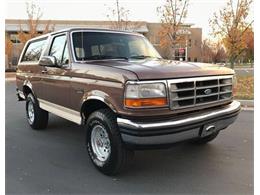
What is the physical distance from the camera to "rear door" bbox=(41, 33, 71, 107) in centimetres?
503

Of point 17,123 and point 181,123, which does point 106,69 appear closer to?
point 181,123

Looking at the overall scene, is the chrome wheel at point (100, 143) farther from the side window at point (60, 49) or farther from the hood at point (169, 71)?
the side window at point (60, 49)

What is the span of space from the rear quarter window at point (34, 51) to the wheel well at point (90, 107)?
2.53m

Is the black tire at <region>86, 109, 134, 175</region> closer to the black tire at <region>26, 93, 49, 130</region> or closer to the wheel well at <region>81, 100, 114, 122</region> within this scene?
the wheel well at <region>81, 100, 114, 122</region>

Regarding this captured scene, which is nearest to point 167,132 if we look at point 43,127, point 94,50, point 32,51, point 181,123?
point 181,123

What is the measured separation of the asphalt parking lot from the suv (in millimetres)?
332

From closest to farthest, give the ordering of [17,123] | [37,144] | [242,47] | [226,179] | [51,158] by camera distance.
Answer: [226,179], [51,158], [37,144], [17,123], [242,47]

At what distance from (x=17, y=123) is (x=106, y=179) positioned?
14.1ft

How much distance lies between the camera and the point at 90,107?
458 cm

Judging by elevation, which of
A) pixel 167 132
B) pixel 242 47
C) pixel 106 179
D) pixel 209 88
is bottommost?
pixel 106 179

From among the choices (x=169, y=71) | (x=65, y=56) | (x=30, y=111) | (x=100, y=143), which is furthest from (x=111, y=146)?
(x=30, y=111)

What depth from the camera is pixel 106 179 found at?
408 cm

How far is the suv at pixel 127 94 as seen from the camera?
3.61 meters

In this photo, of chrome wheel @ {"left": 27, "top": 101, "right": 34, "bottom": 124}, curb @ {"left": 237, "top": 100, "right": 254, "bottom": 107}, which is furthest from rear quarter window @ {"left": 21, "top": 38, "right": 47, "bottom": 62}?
curb @ {"left": 237, "top": 100, "right": 254, "bottom": 107}
